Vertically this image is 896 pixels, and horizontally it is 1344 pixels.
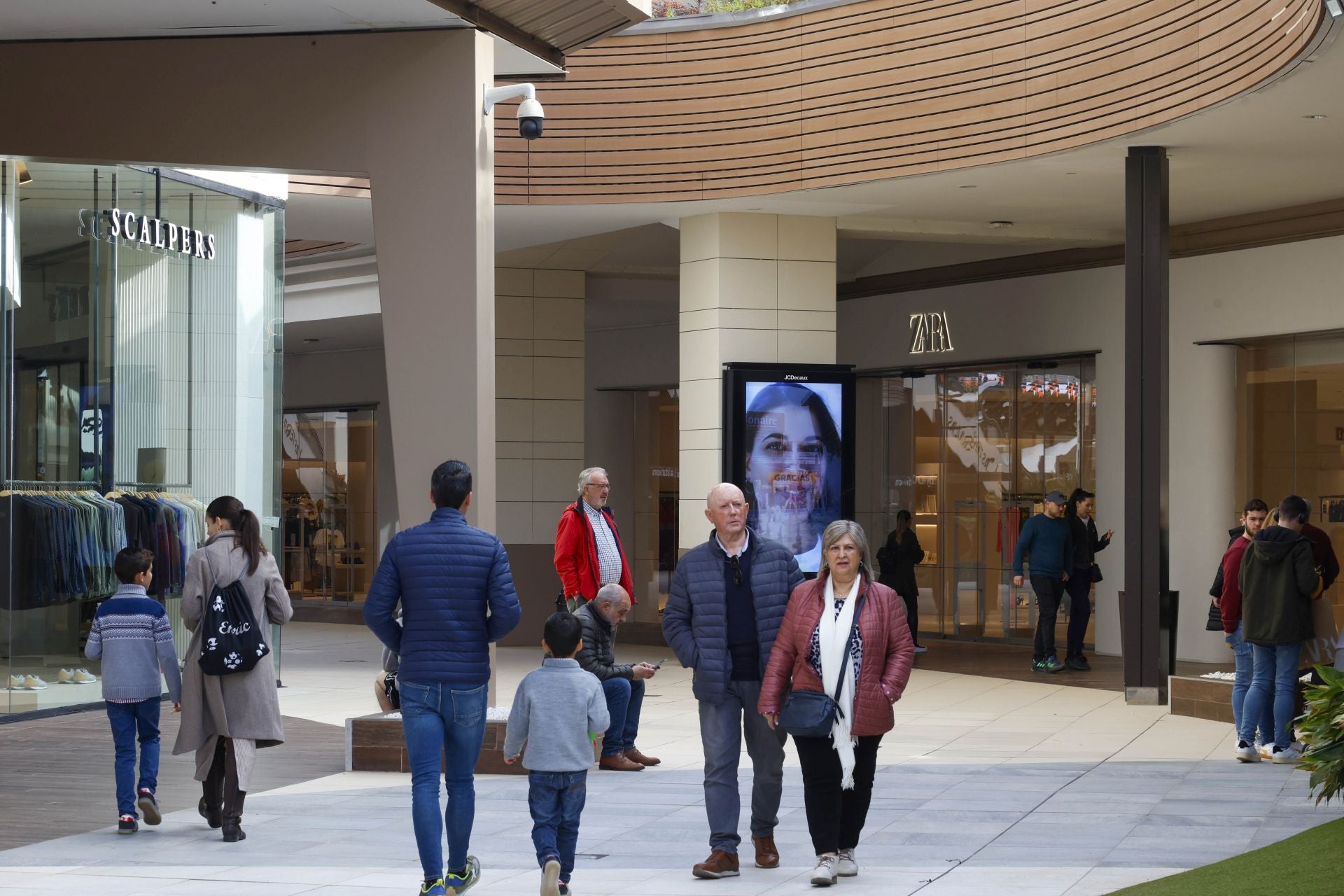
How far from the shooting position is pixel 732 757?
6852 millimetres

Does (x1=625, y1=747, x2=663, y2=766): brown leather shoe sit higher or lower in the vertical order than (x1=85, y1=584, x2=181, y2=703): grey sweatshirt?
lower

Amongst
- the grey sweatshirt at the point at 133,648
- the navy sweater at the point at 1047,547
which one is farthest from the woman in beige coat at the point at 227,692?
the navy sweater at the point at 1047,547

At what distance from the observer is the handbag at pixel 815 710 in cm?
642

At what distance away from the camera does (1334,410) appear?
15414mm

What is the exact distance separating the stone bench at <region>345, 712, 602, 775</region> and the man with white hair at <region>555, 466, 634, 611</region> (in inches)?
50.8

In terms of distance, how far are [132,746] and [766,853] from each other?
3.16m

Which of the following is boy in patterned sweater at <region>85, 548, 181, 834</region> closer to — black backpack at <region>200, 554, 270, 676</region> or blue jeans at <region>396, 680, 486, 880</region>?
black backpack at <region>200, 554, 270, 676</region>

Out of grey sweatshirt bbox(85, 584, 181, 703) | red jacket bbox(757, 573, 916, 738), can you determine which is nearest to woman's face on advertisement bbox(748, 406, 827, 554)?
grey sweatshirt bbox(85, 584, 181, 703)

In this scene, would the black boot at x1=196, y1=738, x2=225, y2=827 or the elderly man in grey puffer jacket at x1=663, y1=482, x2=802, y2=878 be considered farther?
the black boot at x1=196, y1=738, x2=225, y2=827

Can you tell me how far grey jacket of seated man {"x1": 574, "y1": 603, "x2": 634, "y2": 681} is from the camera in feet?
29.6

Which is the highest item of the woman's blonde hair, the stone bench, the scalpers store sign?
the scalpers store sign

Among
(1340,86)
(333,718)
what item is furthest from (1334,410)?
(333,718)

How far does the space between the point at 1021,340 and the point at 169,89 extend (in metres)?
11.3

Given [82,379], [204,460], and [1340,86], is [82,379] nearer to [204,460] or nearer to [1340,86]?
[204,460]
